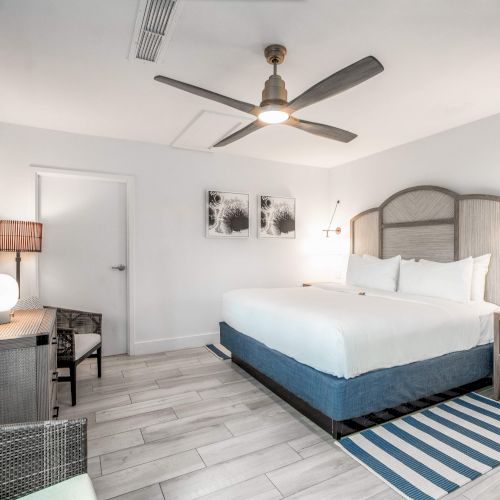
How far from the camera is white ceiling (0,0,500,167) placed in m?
1.82

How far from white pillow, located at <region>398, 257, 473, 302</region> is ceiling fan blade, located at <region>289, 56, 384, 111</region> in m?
2.19

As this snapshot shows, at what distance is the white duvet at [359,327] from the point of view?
6.99ft

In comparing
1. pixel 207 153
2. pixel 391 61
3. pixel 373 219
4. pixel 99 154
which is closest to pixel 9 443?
pixel 391 61

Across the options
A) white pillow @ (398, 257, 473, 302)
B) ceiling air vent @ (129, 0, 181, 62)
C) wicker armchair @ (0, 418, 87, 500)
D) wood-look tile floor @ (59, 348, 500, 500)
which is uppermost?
ceiling air vent @ (129, 0, 181, 62)

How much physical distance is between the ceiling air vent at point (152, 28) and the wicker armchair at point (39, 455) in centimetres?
198

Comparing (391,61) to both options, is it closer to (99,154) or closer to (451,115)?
(451,115)

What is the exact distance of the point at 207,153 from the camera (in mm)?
4383

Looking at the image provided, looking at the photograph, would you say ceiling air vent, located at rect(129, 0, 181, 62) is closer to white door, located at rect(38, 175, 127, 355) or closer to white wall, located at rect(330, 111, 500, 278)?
white door, located at rect(38, 175, 127, 355)

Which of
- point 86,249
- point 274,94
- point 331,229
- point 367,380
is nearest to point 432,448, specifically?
point 367,380

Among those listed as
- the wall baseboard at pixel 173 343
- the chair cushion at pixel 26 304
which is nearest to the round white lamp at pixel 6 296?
the chair cushion at pixel 26 304

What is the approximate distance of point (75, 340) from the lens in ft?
9.75

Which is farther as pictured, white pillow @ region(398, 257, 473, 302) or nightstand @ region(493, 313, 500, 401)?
white pillow @ region(398, 257, 473, 302)

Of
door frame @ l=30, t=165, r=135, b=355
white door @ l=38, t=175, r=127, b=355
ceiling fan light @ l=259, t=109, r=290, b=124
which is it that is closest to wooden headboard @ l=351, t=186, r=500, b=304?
ceiling fan light @ l=259, t=109, r=290, b=124

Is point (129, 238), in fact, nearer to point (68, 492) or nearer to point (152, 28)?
point (152, 28)
